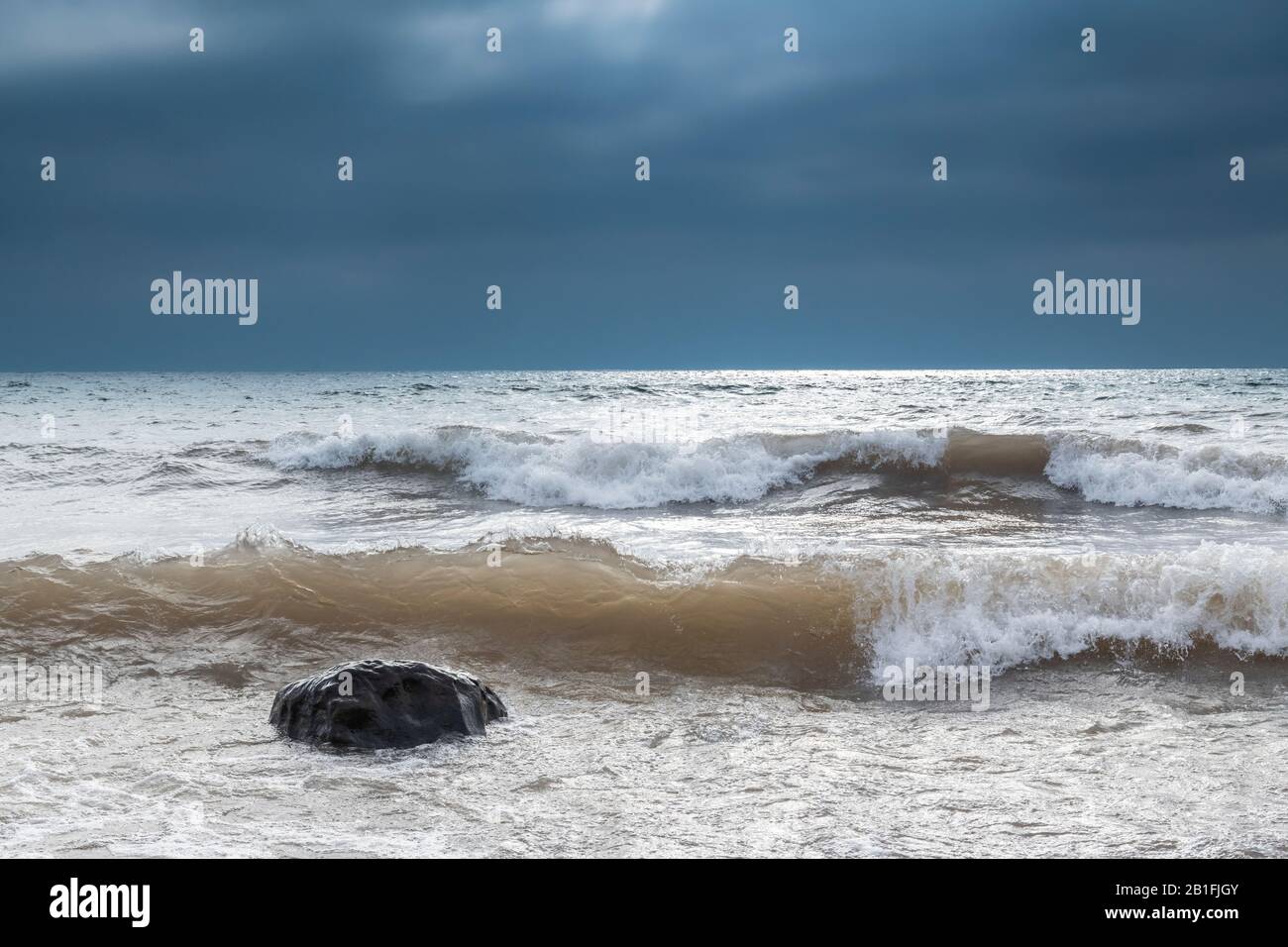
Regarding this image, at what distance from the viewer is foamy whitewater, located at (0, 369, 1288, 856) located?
14.9ft

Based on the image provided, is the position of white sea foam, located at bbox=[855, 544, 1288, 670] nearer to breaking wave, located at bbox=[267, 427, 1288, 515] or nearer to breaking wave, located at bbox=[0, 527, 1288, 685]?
breaking wave, located at bbox=[0, 527, 1288, 685]

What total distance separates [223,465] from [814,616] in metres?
15.6

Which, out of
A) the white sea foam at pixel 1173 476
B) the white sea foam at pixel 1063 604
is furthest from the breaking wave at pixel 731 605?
the white sea foam at pixel 1173 476

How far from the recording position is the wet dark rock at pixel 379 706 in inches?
220

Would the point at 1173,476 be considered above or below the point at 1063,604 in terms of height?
above

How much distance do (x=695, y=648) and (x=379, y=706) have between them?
296 cm

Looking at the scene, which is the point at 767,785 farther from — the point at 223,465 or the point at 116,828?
the point at 223,465

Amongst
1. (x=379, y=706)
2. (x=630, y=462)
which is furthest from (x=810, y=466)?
(x=379, y=706)

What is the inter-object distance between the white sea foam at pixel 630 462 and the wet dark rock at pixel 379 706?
35.8 feet

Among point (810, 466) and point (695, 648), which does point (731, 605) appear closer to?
point (695, 648)

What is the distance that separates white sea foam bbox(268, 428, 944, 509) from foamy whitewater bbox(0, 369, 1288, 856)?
0.08 m

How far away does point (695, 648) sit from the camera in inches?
314
